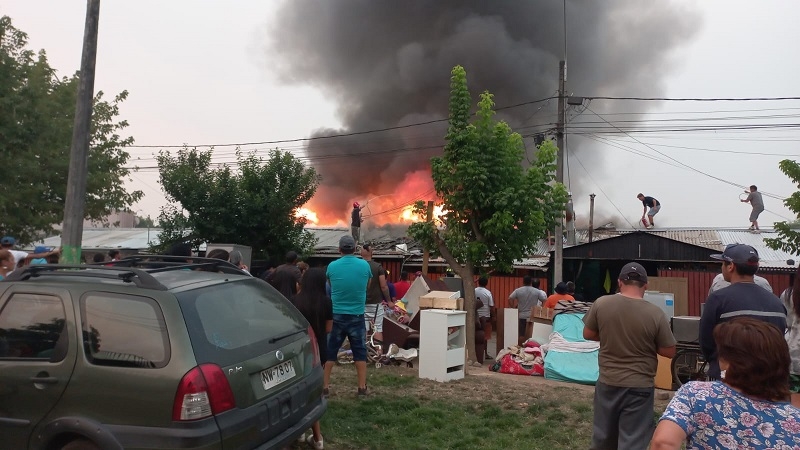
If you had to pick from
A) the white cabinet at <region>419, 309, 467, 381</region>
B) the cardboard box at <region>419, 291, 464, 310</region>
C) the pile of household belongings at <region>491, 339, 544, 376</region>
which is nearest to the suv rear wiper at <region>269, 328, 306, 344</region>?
the white cabinet at <region>419, 309, 467, 381</region>

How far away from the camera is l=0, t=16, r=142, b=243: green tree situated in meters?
13.4

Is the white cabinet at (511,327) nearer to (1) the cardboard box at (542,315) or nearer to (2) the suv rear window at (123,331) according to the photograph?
(1) the cardboard box at (542,315)

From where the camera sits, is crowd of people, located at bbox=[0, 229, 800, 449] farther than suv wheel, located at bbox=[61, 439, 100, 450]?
No

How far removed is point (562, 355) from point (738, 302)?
16.5ft

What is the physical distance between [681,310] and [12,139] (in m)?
15.5

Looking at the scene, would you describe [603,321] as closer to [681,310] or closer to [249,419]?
[249,419]

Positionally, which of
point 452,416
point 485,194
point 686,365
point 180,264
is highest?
point 485,194

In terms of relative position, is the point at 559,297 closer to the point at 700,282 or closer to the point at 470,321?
the point at 470,321

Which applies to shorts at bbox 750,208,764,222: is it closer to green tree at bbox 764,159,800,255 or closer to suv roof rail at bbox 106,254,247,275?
green tree at bbox 764,159,800,255

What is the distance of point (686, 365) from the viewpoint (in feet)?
26.4

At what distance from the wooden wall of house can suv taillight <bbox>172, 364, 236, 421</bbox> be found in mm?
14003

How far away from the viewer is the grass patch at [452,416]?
5.14m

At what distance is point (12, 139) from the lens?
13195 millimetres

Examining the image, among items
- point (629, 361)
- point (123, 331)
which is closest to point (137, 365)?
point (123, 331)
